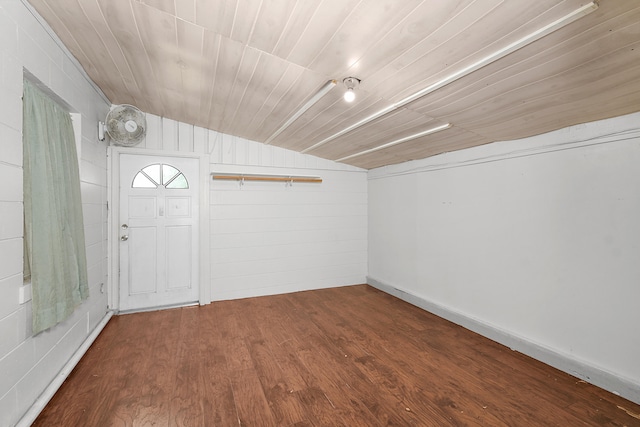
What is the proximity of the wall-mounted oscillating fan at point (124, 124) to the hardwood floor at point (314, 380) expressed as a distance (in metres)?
2.12

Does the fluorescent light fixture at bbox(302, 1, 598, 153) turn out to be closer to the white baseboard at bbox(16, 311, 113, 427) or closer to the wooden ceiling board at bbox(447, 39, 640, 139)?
the wooden ceiling board at bbox(447, 39, 640, 139)

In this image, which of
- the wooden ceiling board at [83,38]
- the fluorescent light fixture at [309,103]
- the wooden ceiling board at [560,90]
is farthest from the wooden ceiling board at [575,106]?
the wooden ceiling board at [83,38]

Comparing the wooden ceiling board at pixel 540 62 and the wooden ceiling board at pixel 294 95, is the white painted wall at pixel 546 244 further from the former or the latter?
the wooden ceiling board at pixel 294 95

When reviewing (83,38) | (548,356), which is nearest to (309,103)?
(83,38)

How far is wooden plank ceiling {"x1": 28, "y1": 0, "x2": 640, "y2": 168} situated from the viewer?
53.9 inches

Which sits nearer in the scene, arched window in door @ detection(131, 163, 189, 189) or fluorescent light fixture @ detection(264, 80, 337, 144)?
fluorescent light fixture @ detection(264, 80, 337, 144)

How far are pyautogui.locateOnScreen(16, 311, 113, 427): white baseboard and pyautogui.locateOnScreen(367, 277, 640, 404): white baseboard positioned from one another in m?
3.71

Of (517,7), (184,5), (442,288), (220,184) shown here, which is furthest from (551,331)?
(220,184)

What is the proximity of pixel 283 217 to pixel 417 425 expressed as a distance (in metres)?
3.25

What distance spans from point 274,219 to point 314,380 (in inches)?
103

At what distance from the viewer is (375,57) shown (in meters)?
1.77

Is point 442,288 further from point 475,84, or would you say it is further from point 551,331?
point 475,84

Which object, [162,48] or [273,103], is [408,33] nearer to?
[273,103]

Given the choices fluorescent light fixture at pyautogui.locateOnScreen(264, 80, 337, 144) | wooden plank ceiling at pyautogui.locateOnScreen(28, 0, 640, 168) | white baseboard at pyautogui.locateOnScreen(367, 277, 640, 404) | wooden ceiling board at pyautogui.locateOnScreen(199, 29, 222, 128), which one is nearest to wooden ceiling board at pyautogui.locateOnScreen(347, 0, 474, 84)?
wooden plank ceiling at pyautogui.locateOnScreen(28, 0, 640, 168)
